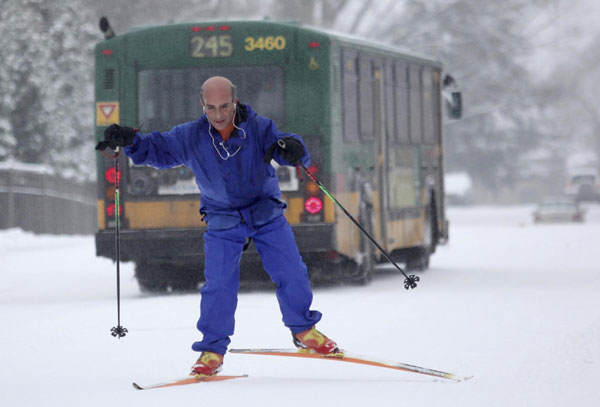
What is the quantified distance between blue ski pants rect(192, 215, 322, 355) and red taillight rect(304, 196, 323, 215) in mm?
6155

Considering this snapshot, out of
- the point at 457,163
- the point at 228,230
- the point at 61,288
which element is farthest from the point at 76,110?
the point at 457,163

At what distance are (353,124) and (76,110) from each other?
18241mm

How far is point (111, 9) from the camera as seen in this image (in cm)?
3969

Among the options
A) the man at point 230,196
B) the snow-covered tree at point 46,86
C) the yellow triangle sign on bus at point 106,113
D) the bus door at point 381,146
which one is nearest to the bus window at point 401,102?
the bus door at point 381,146

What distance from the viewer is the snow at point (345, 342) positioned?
6.69 m

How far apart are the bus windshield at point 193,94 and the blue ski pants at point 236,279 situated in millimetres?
6444

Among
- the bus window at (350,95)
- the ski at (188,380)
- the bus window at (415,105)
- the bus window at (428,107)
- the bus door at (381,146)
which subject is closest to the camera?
the ski at (188,380)

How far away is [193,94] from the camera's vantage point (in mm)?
13758

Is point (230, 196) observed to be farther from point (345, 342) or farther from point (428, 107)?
point (428, 107)

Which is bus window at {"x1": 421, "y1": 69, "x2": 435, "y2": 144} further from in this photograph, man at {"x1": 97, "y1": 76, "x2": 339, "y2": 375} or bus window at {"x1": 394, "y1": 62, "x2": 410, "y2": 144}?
man at {"x1": 97, "y1": 76, "x2": 339, "y2": 375}

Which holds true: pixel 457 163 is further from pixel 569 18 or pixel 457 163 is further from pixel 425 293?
pixel 425 293

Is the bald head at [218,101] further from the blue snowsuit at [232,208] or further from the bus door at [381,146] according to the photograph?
the bus door at [381,146]

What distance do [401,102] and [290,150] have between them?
9.34 metres

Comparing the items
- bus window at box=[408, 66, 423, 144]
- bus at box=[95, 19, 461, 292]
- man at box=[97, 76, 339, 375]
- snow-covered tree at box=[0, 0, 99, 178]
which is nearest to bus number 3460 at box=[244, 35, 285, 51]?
bus at box=[95, 19, 461, 292]
